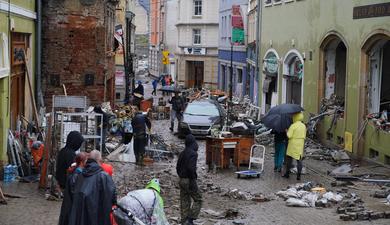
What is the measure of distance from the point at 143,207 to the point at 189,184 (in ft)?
11.9

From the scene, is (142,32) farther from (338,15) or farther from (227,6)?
(338,15)

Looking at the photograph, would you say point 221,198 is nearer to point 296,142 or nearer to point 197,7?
point 296,142

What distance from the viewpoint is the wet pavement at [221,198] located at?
12547 millimetres

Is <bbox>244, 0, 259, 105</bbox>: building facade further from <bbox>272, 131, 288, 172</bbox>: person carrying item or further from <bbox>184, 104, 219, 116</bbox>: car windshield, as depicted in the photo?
<bbox>272, 131, 288, 172</bbox>: person carrying item

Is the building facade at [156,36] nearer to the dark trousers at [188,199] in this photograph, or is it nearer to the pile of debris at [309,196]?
the pile of debris at [309,196]

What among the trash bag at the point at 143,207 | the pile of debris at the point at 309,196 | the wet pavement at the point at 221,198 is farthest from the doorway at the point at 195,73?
the trash bag at the point at 143,207

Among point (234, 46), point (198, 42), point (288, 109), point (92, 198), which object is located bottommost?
point (92, 198)

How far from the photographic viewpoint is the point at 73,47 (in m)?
22.8

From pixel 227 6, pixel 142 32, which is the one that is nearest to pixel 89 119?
pixel 227 6

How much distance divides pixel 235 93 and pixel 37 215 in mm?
37193

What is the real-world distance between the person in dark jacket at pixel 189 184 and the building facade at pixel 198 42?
157 feet

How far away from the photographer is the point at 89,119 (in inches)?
773

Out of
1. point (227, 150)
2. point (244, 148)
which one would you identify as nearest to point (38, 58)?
point (227, 150)

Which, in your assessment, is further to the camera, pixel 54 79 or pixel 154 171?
pixel 54 79
